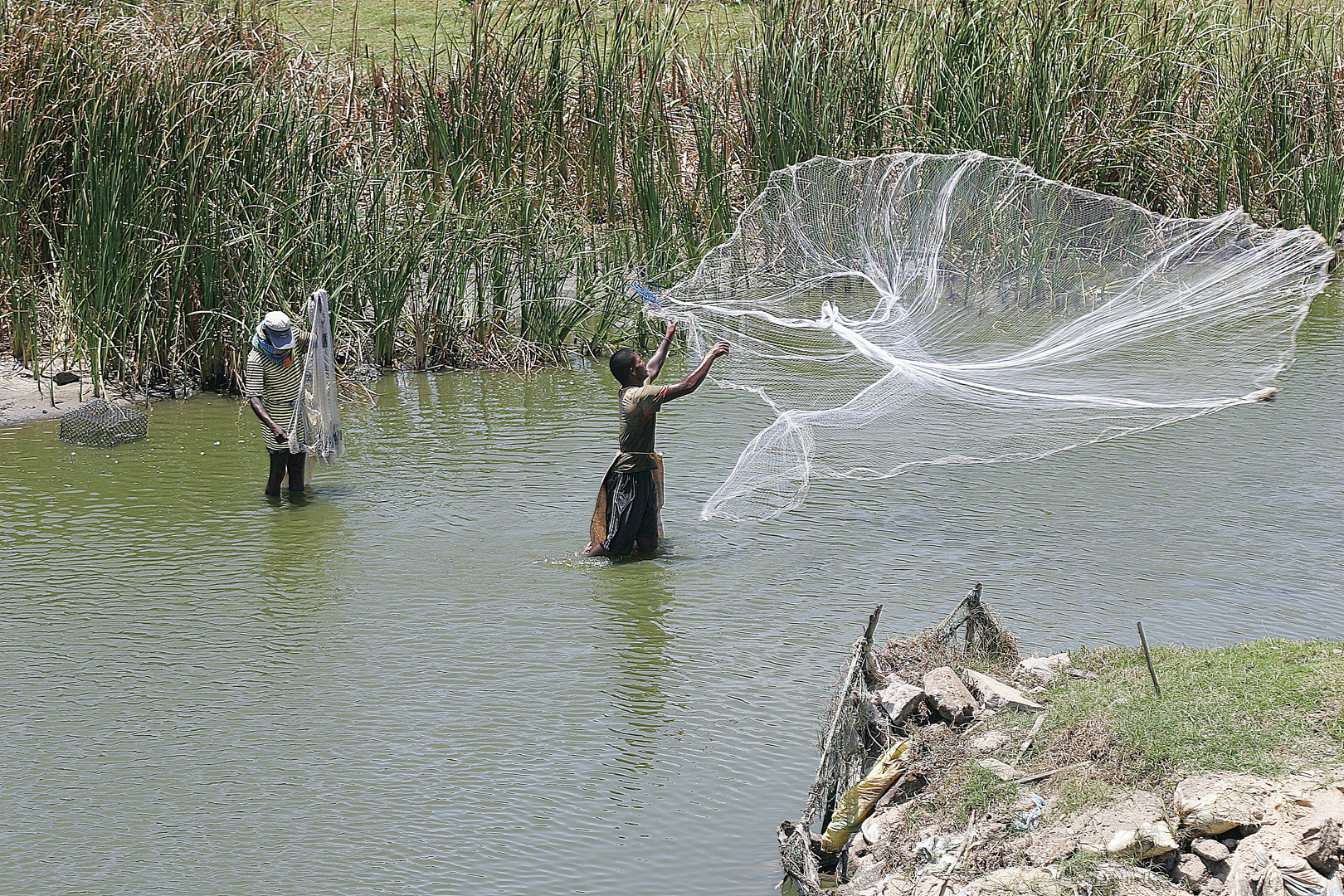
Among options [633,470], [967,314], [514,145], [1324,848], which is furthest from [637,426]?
[514,145]

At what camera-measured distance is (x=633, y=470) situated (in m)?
6.75

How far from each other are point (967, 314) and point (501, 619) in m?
2.97

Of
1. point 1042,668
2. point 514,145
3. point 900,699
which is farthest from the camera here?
point 514,145

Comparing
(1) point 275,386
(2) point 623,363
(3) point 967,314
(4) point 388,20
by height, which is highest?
(4) point 388,20

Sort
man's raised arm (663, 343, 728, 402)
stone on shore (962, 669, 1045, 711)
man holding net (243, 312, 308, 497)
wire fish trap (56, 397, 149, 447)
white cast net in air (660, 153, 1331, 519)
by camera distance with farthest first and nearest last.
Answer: wire fish trap (56, 397, 149, 447) → man holding net (243, 312, 308, 497) → man's raised arm (663, 343, 728, 402) → white cast net in air (660, 153, 1331, 519) → stone on shore (962, 669, 1045, 711)

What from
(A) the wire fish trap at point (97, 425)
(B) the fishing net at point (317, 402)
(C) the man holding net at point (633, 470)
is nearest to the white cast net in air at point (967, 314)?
(C) the man holding net at point (633, 470)

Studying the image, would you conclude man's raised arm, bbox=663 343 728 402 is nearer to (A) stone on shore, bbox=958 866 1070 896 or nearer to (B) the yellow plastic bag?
(B) the yellow plastic bag

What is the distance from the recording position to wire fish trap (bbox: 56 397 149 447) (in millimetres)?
8789

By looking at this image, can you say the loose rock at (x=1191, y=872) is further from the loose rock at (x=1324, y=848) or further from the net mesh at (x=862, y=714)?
the net mesh at (x=862, y=714)

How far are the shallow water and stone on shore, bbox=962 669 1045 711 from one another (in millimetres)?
641

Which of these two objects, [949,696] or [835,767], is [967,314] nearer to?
[949,696]

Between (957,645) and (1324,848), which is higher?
(957,645)

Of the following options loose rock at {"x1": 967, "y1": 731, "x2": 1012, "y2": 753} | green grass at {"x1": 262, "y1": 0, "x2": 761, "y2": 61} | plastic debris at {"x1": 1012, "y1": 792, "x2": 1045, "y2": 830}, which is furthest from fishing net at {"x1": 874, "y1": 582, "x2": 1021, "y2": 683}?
green grass at {"x1": 262, "y1": 0, "x2": 761, "y2": 61}

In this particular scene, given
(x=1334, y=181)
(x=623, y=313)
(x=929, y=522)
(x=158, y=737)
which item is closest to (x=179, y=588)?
(x=158, y=737)
